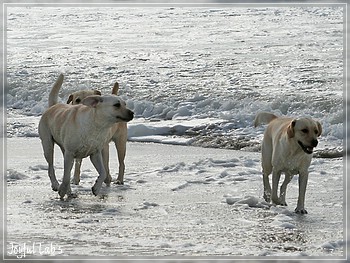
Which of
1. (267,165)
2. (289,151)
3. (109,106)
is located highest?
(109,106)

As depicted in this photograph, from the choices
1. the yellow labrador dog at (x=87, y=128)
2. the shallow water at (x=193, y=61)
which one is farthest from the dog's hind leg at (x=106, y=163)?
the shallow water at (x=193, y=61)

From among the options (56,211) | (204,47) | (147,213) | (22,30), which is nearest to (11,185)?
(56,211)

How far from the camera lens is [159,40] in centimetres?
2772

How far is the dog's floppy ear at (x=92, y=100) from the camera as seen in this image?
30.0ft

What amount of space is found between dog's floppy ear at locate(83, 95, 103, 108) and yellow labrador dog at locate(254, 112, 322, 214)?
6.65 feet

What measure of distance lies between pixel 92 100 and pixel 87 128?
1.15 ft

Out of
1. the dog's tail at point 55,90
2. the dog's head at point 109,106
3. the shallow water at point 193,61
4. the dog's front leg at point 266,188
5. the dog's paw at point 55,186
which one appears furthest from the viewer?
the shallow water at point 193,61

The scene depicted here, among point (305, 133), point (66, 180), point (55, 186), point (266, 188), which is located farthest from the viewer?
point (55, 186)

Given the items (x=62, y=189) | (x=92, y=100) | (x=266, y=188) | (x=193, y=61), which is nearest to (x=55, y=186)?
(x=62, y=189)

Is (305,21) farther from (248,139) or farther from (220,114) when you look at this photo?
(248,139)

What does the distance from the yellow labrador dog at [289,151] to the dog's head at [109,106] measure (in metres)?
1.69

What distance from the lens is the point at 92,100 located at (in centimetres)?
918

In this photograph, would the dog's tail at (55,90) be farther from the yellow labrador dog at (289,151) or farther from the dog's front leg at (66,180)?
the yellow labrador dog at (289,151)

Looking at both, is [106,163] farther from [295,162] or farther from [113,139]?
[295,162]
